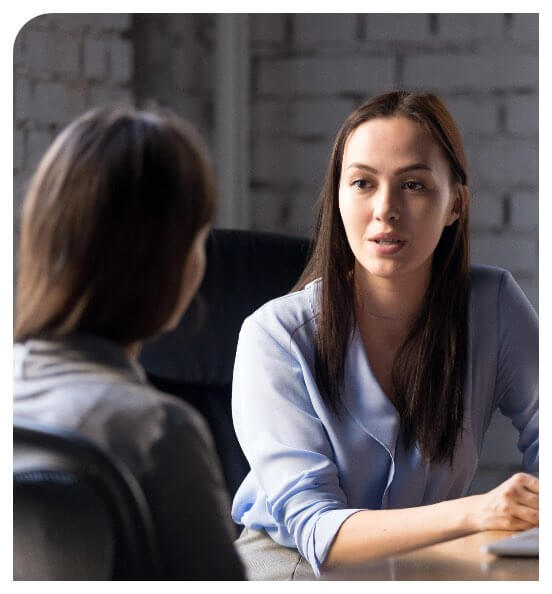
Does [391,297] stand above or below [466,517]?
above

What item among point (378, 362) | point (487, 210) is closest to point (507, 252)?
point (487, 210)

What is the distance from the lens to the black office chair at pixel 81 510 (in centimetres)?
72

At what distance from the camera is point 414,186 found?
1005mm

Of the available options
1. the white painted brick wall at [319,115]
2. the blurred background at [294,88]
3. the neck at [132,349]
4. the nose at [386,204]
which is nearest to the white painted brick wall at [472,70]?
the blurred background at [294,88]

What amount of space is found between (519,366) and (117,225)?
51cm

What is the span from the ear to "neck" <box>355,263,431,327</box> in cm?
6

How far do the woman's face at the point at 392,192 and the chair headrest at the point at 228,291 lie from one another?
0.72 ft

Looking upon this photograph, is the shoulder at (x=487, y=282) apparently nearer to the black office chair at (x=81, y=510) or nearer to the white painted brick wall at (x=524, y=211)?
the white painted brick wall at (x=524, y=211)

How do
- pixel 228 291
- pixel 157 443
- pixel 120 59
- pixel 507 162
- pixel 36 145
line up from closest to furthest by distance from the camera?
pixel 157 443
pixel 36 145
pixel 120 59
pixel 507 162
pixel 228 291

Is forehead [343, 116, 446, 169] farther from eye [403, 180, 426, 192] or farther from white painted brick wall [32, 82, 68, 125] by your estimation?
white painted brick wall [32, 82, 68, 125]

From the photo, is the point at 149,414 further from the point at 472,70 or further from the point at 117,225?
the point at 472,70
